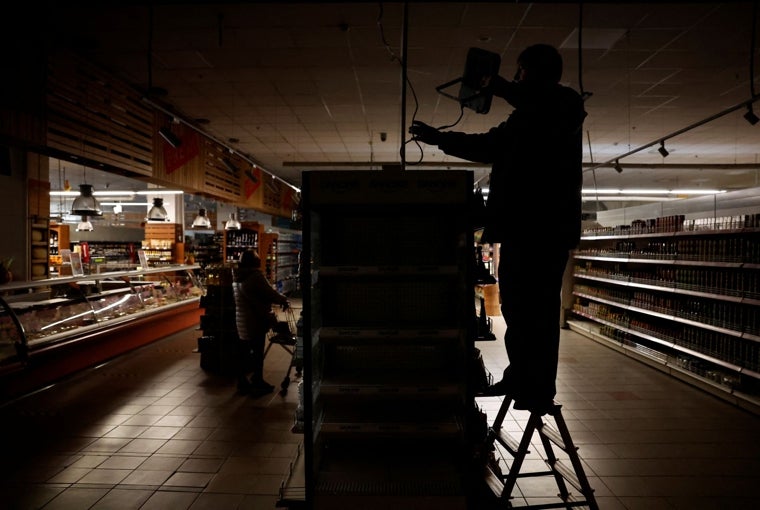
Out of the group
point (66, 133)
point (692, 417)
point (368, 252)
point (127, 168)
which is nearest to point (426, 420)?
point (368, 252)

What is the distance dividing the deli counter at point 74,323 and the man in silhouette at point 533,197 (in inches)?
195

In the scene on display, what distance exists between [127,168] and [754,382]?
8.90 m

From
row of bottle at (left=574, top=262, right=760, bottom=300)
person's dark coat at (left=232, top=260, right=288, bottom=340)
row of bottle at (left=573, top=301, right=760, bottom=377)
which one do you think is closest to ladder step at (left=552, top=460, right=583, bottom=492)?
person's dark coat at (left=232, top=260, right=288, bottom=340)

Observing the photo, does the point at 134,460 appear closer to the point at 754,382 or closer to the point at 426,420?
the point at 426,420

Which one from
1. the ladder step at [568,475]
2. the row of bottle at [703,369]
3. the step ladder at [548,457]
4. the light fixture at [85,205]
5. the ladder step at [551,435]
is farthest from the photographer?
the light fixture at [85,205]

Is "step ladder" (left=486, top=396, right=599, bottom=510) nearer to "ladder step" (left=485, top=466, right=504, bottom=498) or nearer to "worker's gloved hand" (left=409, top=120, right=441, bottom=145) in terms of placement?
"ladder step" (left=485, top=466, right=504, bottom=498)

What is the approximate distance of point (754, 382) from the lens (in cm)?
496

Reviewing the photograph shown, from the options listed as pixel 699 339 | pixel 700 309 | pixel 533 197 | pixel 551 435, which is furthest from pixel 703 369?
pixel 533 197

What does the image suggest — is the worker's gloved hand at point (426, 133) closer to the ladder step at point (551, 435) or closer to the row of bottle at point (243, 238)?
the ladder step at point (551, 435)

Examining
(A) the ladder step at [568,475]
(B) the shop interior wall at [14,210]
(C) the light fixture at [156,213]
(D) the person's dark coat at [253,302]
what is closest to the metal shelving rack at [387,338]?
(A) the ladder step at [568,475]

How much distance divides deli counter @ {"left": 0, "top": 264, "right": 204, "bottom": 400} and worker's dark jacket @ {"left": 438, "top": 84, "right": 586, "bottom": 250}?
198 inches

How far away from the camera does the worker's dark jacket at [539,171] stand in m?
2.14

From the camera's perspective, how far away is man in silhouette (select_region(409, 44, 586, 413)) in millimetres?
2152

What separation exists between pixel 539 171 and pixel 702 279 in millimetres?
4875
